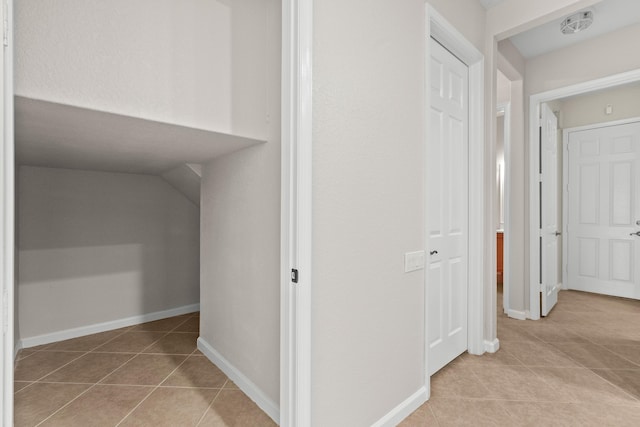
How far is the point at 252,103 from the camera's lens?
1787mm

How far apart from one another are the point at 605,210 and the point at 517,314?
92.2 inches

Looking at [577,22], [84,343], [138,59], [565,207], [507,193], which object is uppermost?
[577,22]

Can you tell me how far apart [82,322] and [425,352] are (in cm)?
319

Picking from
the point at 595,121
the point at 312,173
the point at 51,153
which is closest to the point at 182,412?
the point at 312,173

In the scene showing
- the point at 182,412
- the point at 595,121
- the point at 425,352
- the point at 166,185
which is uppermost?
the point at 595,121

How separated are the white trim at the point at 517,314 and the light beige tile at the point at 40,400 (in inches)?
156

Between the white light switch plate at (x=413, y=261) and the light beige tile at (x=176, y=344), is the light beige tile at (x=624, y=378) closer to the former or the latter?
the white light switch plate at (x=413, y=261)

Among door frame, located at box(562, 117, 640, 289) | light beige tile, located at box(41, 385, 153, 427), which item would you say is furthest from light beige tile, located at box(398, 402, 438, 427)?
door frame, located at box(562, 117, 640, 289)

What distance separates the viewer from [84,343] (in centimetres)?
288

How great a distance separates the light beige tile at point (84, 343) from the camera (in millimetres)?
2773

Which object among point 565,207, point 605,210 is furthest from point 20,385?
point 605,210

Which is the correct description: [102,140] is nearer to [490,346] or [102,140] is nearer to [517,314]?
[490,346]
